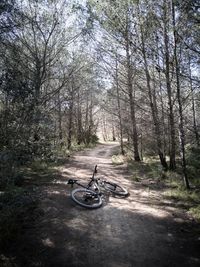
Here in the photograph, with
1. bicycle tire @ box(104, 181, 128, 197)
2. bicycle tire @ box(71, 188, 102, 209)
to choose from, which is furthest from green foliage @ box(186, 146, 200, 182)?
bicycle tire @ box(71, 188, 102, 209)

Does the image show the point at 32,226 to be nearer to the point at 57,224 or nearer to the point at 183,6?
the point at 57,224

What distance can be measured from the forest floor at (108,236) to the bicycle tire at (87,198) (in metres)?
0.19

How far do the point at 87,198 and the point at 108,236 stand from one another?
2.58 metres

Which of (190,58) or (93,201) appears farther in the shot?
(190,58)

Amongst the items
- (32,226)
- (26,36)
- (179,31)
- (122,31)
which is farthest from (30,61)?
(32,226)

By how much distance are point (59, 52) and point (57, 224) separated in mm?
13945

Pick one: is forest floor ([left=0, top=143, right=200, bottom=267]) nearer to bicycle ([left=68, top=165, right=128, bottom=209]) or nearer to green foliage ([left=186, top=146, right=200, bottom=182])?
bicycle ([left=68, top=165, right=128, bottom=209])

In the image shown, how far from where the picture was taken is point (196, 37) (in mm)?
10328

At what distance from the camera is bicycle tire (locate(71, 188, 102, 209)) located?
8.48m

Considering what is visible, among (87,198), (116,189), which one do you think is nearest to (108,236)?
(87,198)

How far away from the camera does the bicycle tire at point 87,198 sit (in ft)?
27.8

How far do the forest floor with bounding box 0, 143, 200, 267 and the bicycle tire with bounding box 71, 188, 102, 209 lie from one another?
186 mm

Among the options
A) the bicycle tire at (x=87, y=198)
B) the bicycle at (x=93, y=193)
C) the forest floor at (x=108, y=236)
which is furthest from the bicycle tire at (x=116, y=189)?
the bicycle tire at (x=87, y=198)

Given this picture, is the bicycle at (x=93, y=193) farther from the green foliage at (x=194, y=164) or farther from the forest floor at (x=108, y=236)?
the green foliage at (x=194, y=164)
